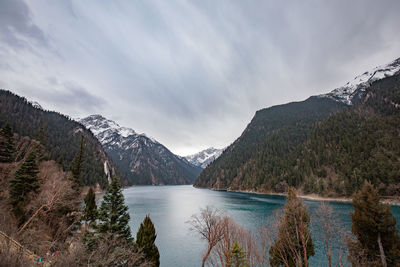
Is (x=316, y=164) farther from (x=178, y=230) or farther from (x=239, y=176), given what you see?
(x=178, y=230)

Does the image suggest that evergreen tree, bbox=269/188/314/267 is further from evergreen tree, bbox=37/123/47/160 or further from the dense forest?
the dense forest

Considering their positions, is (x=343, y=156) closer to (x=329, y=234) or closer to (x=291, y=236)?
(x=329, y=234)

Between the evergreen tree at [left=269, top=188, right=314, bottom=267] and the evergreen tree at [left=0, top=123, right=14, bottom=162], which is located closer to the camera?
the evergreen tree at [left=269, top=188, right=314, bottom=267]

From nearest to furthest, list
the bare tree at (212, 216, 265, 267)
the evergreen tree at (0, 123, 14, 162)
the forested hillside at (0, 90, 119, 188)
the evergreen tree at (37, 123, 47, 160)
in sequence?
the bare tree at (212, 216, 265, 267), the evergreen tree at (0, 123, 14, 162), the evergreen tree at (37, 123, 47, 160), the forested hillside at (0, 90, 119, 188)

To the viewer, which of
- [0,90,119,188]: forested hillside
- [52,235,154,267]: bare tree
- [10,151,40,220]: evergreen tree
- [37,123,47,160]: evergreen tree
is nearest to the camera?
[52,235,154,267]: bare tree

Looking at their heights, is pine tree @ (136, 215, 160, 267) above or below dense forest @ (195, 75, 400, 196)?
below

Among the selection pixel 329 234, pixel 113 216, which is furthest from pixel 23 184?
pixel 329 234

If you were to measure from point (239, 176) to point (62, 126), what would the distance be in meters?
174

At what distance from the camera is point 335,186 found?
94062 millimetres

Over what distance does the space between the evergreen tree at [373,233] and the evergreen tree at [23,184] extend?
3670 cm

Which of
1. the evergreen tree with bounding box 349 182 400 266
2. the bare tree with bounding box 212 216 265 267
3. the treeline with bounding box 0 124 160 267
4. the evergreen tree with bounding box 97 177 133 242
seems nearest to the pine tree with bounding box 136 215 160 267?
the treeline with bounding box 0 124 160 267

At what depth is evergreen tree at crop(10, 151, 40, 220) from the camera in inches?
940

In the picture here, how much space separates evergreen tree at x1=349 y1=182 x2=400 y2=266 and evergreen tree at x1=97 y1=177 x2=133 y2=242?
72.1 ft

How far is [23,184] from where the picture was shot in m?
24.9
